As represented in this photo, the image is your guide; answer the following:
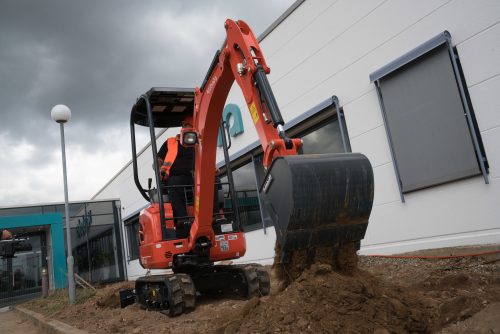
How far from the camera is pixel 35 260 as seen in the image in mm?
19656

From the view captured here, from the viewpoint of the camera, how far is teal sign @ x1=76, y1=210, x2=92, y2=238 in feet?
76.7

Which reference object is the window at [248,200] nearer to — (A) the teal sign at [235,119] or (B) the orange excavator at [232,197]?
(A) the teal sign at [235,119]

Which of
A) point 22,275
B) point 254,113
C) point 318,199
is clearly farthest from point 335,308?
point 22,275

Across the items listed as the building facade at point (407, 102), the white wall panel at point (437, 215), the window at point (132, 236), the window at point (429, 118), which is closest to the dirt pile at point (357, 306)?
the white wall panel at point (437, 215)

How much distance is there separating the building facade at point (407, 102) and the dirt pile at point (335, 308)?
3215 mm

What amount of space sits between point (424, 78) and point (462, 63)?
664 millimetres

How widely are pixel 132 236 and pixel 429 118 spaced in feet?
63.9

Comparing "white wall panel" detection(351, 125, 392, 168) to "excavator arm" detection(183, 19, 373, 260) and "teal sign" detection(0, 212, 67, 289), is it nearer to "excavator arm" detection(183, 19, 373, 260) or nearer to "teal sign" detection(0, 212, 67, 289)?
"excavator arm" detection(183, 19, 373, 260)

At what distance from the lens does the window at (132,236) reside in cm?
2225

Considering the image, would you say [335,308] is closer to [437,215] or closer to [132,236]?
[437,215]

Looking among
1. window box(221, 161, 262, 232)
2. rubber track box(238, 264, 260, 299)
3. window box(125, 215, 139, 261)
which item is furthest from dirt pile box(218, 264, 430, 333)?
window box(125, 215, 139, 261)

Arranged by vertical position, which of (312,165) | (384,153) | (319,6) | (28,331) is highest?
(319,6)

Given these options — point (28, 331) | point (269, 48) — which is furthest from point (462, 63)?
point (28, 331)

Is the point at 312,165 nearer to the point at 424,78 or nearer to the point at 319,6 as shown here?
the point at 424,78
